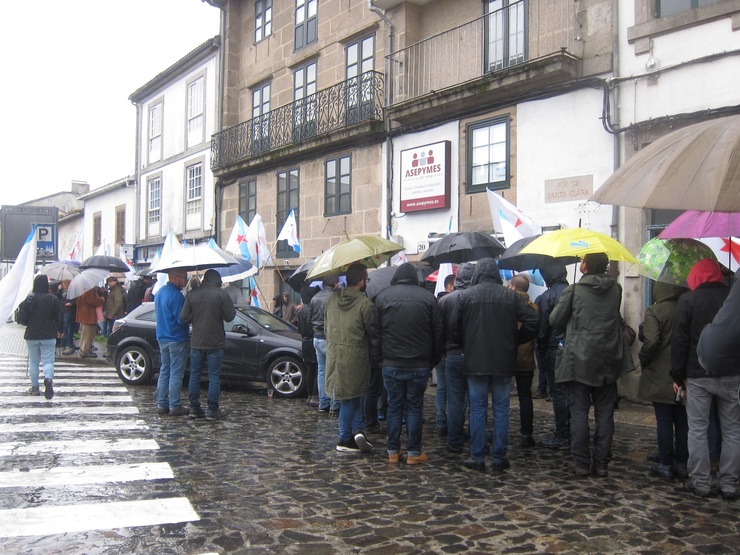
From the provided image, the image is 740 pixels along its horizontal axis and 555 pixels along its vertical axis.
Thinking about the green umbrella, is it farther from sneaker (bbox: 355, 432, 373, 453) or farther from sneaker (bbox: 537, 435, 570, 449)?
sneaker (bbox: 355, 432, 373, 453)

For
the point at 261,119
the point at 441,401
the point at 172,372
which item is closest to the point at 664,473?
the point at 441,401

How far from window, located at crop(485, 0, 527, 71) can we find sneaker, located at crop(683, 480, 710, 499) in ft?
29.4

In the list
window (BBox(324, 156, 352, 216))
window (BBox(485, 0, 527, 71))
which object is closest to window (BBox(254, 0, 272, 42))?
window (BBox(324, 156, 352, 216))

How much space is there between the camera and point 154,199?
1074 inches

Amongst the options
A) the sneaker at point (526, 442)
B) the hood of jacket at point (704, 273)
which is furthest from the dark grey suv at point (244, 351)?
the hood of jacket at point (704, 273)

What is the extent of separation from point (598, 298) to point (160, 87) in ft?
79.1

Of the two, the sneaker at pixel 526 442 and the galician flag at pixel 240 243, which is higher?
the galician flag at pixel 240 243

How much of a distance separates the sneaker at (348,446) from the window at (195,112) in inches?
725

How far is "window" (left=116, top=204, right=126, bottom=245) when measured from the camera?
30.1 m

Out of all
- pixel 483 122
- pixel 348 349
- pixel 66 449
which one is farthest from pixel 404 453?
pixel 483 122

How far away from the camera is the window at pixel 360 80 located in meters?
15.8

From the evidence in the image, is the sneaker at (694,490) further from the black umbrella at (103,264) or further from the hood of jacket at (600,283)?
the black umbrella at (103,264)

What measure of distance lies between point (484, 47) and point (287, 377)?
7361mm

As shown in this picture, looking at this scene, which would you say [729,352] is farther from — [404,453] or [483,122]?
[483,122]
